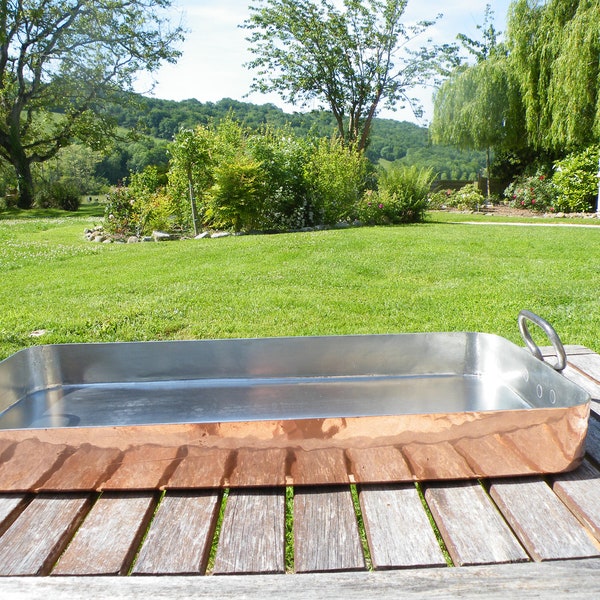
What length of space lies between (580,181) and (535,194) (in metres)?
1.97

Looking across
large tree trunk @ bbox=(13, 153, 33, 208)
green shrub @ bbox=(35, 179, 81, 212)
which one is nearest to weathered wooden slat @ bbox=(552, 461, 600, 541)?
green shrub @ bbox=(35, 179, 81, 212)

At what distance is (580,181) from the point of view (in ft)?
45.8

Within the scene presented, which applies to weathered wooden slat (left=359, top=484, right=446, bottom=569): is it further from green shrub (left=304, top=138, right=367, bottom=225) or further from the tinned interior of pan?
green shrub (left=304, top=138, right=367, bottom=225)

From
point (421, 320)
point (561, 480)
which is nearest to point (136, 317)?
point (421, 320)

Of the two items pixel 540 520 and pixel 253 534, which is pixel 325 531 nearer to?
pixel 253 534

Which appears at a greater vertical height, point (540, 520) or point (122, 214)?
point (122, 214)

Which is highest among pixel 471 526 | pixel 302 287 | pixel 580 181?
pixel 580 181

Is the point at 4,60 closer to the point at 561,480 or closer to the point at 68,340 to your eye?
the point at 68,340

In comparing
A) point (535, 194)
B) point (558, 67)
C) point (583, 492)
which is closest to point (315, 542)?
point (583, 492)

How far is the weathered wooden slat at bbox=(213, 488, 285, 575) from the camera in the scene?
887 mm

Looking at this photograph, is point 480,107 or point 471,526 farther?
point 480,107

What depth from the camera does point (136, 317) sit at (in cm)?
461

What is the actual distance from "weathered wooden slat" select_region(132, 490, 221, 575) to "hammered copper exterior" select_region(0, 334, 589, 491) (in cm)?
3

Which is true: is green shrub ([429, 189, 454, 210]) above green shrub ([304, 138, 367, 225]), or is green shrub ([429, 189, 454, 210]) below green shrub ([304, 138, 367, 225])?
below
